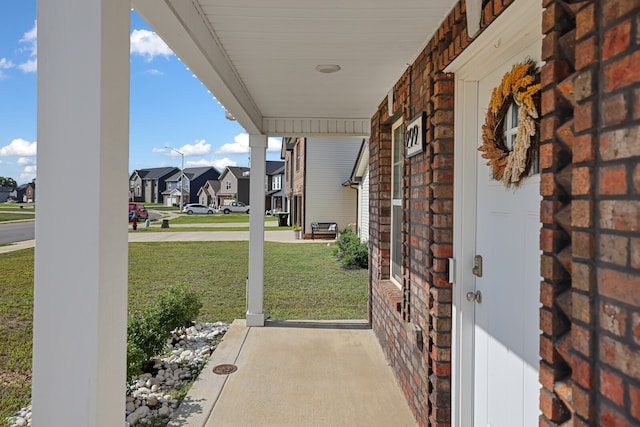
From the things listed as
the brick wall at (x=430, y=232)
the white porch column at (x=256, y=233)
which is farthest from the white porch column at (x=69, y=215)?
the white porch column at (x=256, y=233)

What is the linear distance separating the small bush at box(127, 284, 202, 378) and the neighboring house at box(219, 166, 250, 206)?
4762cm

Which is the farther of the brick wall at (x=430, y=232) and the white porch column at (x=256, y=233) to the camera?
the white porch column at (x=256, y=233)

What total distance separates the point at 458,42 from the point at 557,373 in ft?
5.72

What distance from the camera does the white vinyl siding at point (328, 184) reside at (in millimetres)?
17719

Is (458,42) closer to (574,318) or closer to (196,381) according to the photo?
(574,318)

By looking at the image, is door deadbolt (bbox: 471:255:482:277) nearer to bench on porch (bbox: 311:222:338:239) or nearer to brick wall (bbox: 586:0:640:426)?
Result: brick wall (bbox: 586:0:640:426)

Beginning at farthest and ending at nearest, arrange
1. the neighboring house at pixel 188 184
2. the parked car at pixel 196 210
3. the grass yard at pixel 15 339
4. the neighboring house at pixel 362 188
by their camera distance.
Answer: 1. the neighboring house at pixel 188 184
2. the parked car at pixel 196 210
3. the neighboring house at pixel 362 188
4. the grass yard at pixel 15 339

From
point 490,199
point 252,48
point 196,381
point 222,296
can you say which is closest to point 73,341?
point 490,199

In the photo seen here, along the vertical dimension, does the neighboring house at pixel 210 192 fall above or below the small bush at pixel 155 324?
above

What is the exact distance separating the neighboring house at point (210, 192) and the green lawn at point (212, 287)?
45555 mm

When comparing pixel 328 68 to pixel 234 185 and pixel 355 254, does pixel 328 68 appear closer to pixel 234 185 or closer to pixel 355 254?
pixel 355 254

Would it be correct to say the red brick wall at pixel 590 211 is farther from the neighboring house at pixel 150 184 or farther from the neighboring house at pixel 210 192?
the neighboring house at pixel 150 184

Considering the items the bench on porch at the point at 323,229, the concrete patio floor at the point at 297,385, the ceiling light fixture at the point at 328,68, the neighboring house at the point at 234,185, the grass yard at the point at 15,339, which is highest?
the neighboring house at the point at 234,185

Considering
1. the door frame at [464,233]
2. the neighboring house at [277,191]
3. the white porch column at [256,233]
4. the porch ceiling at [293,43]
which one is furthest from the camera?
the neighboring house at [277,191]
